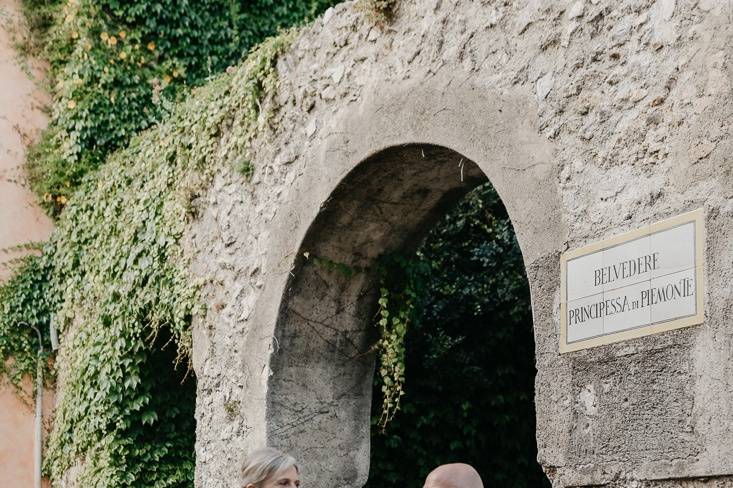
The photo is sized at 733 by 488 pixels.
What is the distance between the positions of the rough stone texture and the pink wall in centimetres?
342

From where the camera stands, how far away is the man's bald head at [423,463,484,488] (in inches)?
131

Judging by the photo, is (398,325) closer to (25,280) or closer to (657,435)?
(657,435)

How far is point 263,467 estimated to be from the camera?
172 inches

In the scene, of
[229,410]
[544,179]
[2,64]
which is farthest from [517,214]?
[2,64]

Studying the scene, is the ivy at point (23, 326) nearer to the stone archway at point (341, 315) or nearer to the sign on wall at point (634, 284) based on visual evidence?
the stone archway at point (341, 315)

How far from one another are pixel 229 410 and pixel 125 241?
6.72ft

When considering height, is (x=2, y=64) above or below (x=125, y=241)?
above

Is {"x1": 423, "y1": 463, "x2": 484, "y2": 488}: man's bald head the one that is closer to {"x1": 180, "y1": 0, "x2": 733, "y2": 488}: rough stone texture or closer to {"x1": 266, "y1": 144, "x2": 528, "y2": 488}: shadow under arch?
{"x1": 180, "y1": 0, "x2": 733, "y2": 488}: rough stone texture

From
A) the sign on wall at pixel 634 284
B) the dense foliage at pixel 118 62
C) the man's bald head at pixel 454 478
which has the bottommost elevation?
the man's bald head at pixel 454 478

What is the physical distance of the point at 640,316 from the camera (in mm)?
3697

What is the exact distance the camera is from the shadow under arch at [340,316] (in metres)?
5.73

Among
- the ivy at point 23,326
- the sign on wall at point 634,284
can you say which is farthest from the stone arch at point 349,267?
the ivy at point 23,326

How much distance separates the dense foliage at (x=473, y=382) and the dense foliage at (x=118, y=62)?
3172mm

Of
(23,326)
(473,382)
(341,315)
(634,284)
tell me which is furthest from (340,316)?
(23,326)
